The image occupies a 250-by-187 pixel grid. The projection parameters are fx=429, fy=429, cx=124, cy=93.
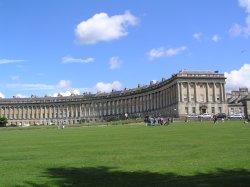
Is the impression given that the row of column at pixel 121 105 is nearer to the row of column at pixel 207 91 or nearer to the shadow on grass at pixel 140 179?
the row of column at pixel 207 91

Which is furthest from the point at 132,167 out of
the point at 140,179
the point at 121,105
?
the point at 121,105

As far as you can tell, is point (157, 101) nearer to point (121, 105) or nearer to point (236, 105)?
point (236, 105)

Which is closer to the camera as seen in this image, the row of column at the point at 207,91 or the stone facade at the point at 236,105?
the row of column at the point at 207,91

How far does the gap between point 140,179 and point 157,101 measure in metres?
135

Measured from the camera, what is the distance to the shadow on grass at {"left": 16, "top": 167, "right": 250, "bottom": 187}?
12.7m

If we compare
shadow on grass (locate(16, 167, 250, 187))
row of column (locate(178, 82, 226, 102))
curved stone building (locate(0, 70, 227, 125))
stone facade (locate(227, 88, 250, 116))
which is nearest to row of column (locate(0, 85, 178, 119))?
curved stone building (locate(0, 70, 227, 125))

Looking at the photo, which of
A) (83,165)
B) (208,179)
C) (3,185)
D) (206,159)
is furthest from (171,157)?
(3,185)

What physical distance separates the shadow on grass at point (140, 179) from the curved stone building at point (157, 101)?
10787 centimetres

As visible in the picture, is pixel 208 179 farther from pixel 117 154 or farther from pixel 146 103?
pixel 146 103

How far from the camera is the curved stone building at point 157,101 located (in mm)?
126438

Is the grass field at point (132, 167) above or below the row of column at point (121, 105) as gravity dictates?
below

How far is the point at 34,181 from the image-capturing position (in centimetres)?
1391

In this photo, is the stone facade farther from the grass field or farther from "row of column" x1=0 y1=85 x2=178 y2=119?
the grass field

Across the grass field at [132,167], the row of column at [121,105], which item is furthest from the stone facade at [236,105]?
the grass field at [132,167]
